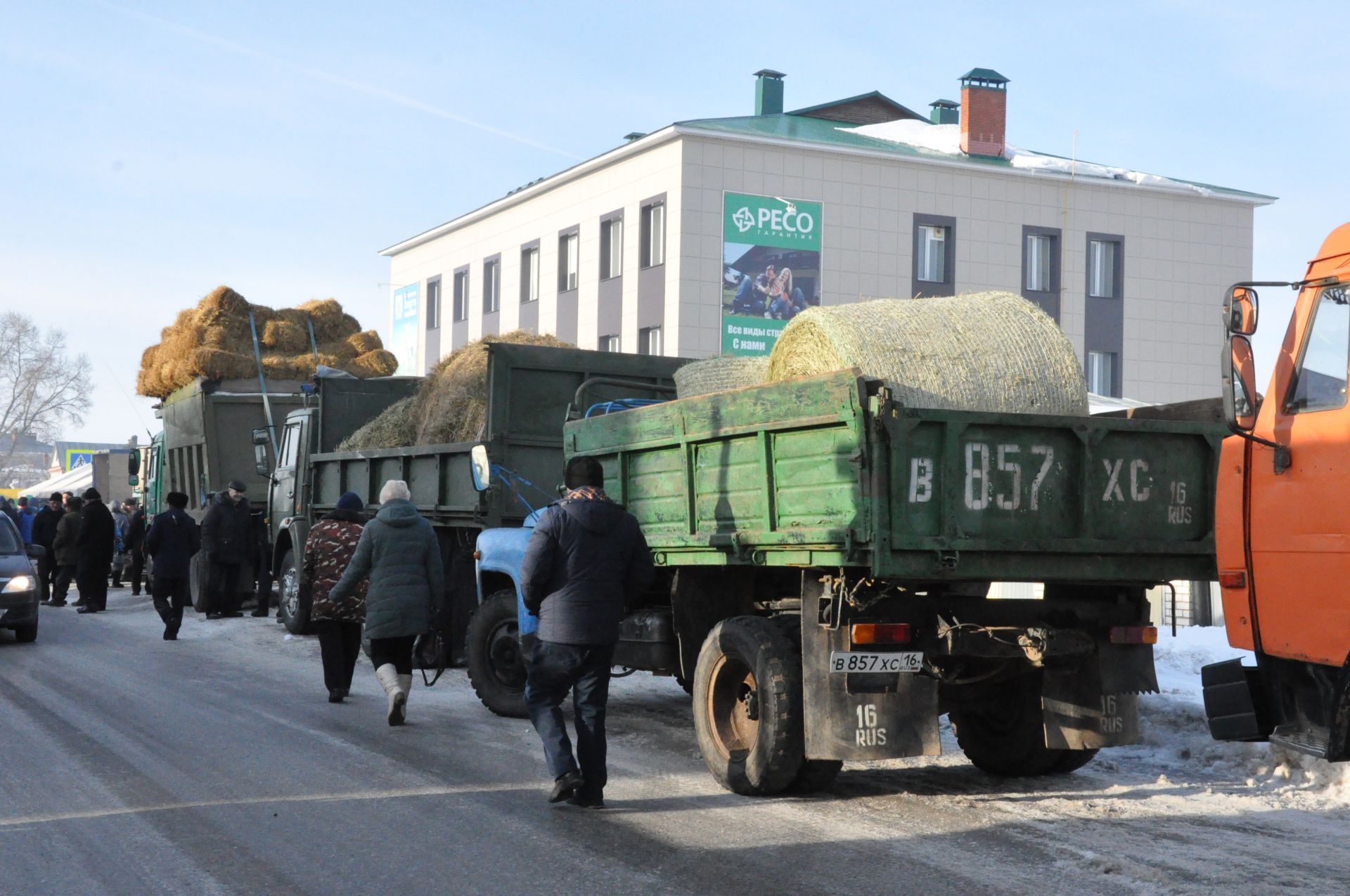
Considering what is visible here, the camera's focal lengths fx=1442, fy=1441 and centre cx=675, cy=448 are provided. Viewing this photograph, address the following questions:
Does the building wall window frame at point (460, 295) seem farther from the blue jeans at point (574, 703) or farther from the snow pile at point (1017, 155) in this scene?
the blue jeans at point (574, 703)

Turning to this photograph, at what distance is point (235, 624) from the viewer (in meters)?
18.0

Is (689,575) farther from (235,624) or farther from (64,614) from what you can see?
(64,614)

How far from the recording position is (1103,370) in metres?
41.3

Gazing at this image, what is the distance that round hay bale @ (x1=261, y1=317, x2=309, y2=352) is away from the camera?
2119cm

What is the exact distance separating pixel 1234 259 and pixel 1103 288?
4.68 metres

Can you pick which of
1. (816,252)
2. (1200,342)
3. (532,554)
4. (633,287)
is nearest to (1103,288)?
(1200,342)

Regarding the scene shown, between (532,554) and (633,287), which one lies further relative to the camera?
(633,287)

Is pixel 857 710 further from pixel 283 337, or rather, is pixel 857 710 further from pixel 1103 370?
pixel 1103 370

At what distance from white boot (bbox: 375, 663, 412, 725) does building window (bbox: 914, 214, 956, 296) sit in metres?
30.3

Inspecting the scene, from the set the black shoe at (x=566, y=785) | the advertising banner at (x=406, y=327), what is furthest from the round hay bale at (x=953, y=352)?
the advertising banner at (x=406, y=327)

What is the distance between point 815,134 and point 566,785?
33.6 m

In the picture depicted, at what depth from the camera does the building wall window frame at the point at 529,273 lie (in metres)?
43.6

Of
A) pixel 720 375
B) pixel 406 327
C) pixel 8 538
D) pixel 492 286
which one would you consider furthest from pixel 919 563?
pixel 406 327

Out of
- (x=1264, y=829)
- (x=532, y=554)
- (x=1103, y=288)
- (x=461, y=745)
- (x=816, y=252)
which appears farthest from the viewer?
(x=1103, y=288)
